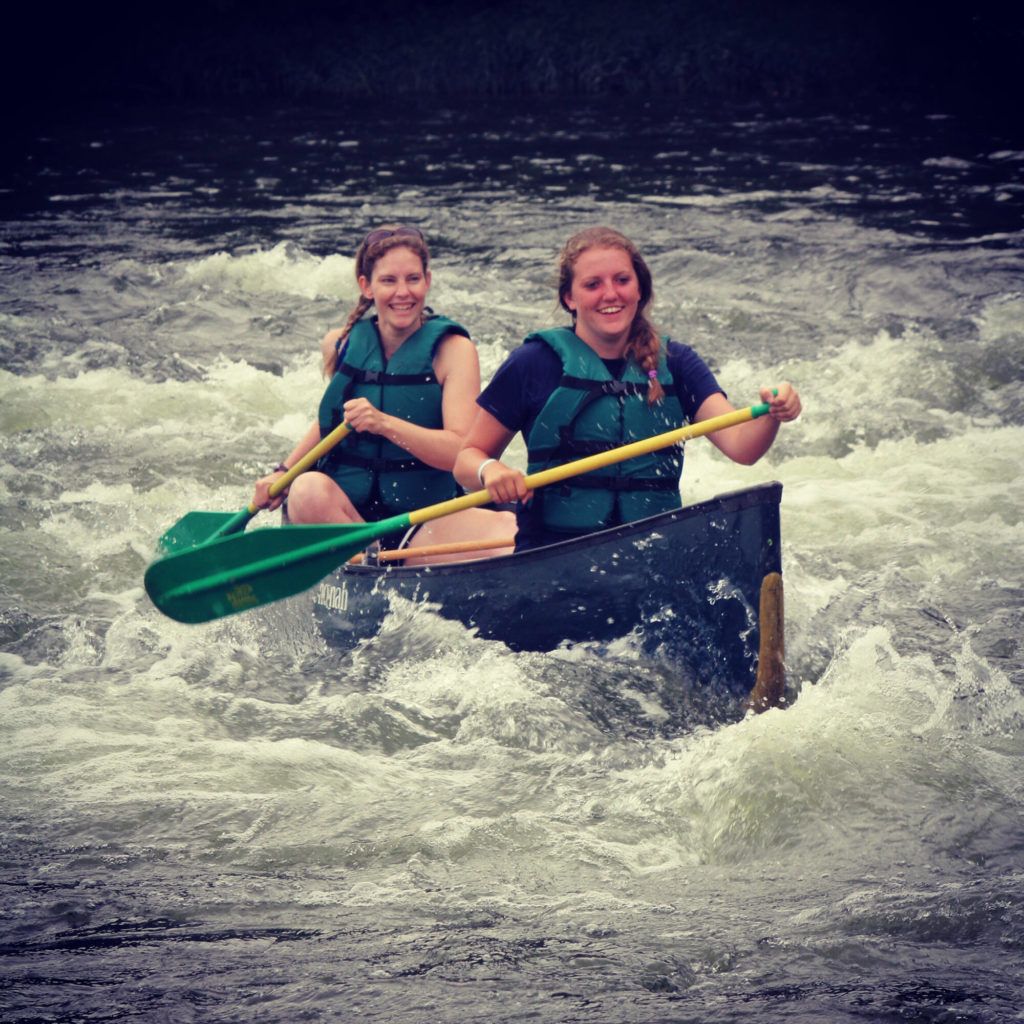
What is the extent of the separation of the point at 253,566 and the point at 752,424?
146cm

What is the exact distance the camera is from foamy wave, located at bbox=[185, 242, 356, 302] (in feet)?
28.8

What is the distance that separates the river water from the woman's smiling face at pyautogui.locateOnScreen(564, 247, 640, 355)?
89 cm

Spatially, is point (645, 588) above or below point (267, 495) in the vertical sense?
below

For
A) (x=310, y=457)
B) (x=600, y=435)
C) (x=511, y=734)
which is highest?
(x=600, y=435)

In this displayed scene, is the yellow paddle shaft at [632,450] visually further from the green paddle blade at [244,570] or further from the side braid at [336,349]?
the side braid at [336,349]

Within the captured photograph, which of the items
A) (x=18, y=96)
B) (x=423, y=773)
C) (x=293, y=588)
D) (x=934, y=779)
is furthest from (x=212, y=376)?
(x=18, y=96)

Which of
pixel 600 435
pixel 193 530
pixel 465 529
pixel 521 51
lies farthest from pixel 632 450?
pixel 521 51

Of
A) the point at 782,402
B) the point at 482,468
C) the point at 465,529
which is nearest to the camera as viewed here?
the point at 782,402

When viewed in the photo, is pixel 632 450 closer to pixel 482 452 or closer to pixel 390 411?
pixel 482 452

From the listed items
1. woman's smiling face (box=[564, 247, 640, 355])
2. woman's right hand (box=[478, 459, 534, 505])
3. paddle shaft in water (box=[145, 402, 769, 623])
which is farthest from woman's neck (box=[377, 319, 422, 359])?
woman's right hand (box=[478, 459, 534, 505])

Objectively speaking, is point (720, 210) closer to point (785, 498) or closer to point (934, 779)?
point (785, 498)

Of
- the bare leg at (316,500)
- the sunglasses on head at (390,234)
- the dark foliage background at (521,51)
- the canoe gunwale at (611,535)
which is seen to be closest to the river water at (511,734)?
the canoe gunwale at (611,535)

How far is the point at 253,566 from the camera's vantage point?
12.2 ft

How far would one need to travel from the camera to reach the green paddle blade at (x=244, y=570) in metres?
3.66
